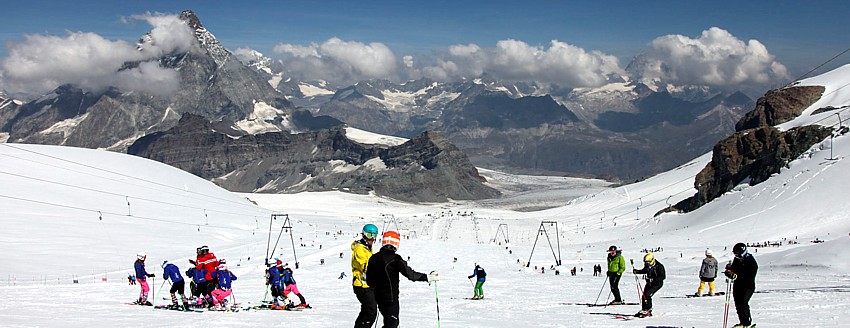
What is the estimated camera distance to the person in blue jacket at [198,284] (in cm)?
2497

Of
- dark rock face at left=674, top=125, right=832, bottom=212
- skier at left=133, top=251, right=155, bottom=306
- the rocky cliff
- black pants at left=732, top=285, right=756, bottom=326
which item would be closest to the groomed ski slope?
skier at left=133, top=251, right=155, bottom=306

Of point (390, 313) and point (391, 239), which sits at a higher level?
point (391, 239)

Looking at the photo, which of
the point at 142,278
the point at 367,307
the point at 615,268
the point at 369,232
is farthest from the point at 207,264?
the point at 615,268

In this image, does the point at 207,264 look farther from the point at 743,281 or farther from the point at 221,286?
the point at 743,281

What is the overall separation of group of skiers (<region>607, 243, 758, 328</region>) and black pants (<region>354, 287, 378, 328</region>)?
31.8 ft

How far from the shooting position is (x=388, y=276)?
14445mm

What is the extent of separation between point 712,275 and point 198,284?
20108 millimetres

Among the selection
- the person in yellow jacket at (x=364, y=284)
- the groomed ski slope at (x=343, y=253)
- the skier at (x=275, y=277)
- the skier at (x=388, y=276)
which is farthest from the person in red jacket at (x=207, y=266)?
the skier at (x=388, y=276)

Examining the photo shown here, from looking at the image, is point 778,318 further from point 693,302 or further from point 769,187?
point 769,187

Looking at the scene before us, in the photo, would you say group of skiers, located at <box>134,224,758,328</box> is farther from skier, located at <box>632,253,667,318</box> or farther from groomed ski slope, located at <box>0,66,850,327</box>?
groomed ski slope, located at <box>0,66,850,327</box>

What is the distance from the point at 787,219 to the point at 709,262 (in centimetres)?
6165

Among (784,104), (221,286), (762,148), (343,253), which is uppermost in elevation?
(784,104)

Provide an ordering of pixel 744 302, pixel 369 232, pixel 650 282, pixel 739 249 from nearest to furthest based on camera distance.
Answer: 1. pixel 369 232
2. pixel 744 302
3. pixel 739 249
4. pixel 650 282

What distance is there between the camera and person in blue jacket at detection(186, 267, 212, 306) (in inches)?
983
